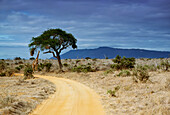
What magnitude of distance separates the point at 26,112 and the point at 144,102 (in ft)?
22.3

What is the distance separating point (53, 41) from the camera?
36094 mm

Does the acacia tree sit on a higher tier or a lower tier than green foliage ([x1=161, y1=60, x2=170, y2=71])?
higher

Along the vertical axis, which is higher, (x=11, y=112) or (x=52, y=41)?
(x=52, y=41)

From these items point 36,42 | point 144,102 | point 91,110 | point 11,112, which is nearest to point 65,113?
point 91,110

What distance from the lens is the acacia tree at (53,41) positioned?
119ft

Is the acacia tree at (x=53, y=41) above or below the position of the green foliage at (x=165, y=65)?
above

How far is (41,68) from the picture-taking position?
44.0 m

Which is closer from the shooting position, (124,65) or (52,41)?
(124,65)

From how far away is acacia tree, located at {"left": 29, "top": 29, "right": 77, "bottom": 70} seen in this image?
119 ft

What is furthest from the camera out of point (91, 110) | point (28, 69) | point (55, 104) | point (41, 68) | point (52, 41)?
point (41, 68)

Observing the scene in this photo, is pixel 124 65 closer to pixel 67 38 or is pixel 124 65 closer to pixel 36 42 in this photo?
pixel 67 38

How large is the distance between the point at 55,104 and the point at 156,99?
623 cm

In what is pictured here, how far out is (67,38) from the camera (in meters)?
37.8

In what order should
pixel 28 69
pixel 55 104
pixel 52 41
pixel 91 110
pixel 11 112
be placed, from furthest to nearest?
pixel 52 41
pixel 28 69
pixel 55 104
pixel 91 110
pixel 11 112
